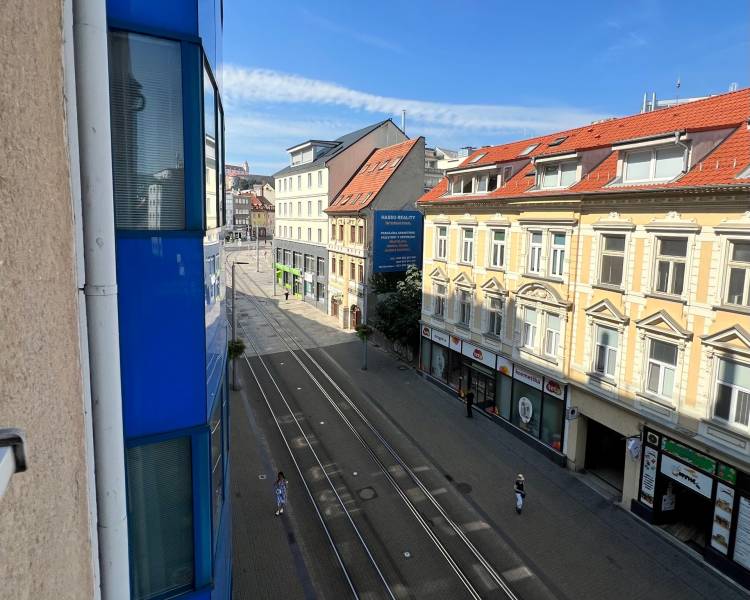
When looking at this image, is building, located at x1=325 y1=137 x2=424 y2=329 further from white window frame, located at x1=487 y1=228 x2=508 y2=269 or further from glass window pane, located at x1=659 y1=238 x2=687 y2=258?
glass window pane, located at x1=659 y1=238 x2=687 y2=258

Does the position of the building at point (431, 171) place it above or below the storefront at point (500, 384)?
above

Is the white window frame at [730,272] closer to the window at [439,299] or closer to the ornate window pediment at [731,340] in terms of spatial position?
the ornate window pediment at [731,340]

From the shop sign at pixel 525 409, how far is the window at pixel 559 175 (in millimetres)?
9066

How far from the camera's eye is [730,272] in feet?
44.4

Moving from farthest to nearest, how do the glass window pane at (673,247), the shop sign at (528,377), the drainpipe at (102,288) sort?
the shop sign at (528,377) < the glass window pane at (673,247) < the drainpipe at (102,288)

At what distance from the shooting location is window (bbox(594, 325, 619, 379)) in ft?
56.3

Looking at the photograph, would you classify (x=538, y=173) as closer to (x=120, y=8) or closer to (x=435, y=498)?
(x=435, y=498)

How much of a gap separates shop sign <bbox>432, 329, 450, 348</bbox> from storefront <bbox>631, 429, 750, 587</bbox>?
11.9 meters

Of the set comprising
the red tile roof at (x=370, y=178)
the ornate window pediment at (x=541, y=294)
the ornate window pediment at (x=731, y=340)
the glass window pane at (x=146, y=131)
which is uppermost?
the red tile roof at (x=370, y=178)

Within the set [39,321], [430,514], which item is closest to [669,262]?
[430,514]

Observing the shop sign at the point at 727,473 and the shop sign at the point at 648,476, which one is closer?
the shop sign at the point at 727,473

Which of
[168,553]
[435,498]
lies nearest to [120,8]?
[168,553]

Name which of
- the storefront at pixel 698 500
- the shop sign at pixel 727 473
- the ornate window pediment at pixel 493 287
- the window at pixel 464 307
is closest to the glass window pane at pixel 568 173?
the ornate window pediment at pixel 493 287

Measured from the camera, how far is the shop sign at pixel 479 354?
23.4 metres
